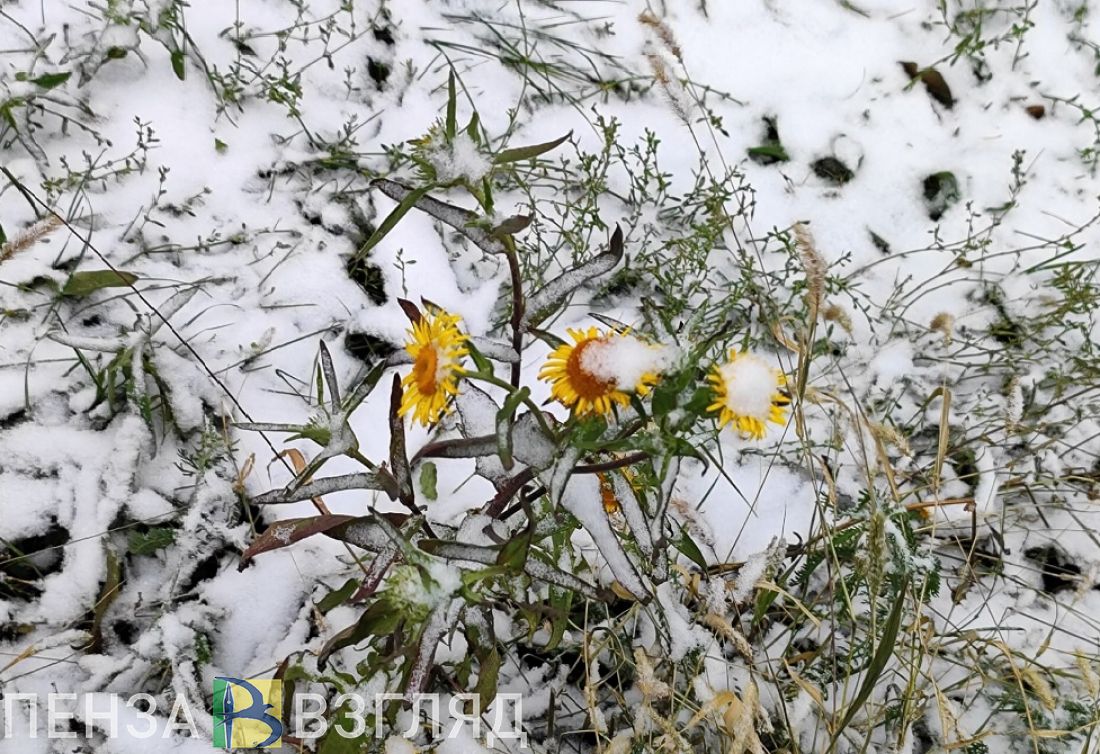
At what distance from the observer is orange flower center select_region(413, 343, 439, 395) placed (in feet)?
3.13

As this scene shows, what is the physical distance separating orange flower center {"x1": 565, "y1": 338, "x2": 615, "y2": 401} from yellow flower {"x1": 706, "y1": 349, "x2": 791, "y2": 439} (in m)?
0.13

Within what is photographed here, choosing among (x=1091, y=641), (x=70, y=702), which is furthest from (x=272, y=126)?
(x=1091, y=641)

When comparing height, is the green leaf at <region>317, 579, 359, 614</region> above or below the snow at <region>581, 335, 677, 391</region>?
below

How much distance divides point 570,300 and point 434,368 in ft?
2.81

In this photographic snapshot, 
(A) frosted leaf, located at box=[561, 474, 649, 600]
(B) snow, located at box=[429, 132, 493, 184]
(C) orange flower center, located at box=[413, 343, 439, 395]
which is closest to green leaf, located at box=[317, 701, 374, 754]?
(A) frosted leaf, located at box=[561, 474, 649, 600]

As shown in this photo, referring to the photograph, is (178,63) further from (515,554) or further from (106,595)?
(515,554)

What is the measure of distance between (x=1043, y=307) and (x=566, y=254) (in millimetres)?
1223

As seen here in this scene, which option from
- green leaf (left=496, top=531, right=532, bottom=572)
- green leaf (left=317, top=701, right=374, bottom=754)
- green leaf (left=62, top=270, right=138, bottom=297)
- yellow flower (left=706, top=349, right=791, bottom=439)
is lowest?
green leaf (left=317, top=701, right=374, bottom=754)

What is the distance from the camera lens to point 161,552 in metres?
1.56

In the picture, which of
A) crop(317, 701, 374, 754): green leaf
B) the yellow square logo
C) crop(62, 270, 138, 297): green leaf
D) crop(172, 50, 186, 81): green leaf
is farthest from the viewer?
crop(172, 50, 186, 81): green leaf

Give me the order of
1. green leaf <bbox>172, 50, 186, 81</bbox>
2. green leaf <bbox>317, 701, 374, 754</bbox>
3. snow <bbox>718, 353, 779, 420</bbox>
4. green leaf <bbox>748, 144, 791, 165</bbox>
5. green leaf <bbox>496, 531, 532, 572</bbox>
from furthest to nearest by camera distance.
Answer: green leaf <bbox>748, 144, 791, 165</bbox> → green leaf <bbox>172, 50, 186, 81</bbox> → green leaf <bbox>317, 701, 374, 754</bbox> → green leaf <bbox>496, 531, 532, 572</bbox> → snow <bbox>718, 353, 779, 420</bbox>

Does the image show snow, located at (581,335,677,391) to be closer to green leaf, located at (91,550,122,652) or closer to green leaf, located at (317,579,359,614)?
green leaf, located at (317,579,359,614)

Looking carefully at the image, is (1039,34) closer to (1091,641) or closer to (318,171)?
(1091,641)

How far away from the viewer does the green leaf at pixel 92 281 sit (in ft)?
5.49
